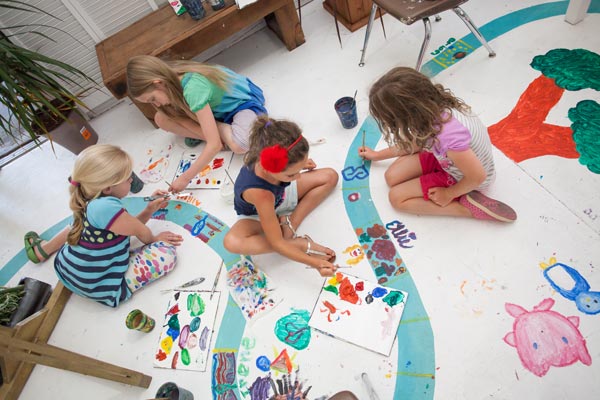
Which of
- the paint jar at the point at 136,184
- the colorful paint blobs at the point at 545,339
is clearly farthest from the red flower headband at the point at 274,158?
the paint jar at the point at 136,184

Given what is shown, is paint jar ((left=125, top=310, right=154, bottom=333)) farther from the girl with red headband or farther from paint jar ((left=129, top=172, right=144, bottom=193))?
paint jar ((left=129, top=172, right=144, bottom=193))

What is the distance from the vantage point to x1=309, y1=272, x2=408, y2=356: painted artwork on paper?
1416mm

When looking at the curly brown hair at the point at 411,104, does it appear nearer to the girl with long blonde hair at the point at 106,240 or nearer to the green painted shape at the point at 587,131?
the green painted shape at the point at 587,131

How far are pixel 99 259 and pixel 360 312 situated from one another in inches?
45.0

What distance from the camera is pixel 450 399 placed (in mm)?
1252

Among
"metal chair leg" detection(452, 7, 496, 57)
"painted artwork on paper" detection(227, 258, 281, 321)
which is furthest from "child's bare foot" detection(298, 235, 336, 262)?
"metal chair leg" detection(452, 7, 496, 57)

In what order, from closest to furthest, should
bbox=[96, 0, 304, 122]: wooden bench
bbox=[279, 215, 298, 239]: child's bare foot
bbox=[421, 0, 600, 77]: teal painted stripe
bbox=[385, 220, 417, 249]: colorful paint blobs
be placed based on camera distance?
1. bbox=[385, 220, 417, 249]: colorful paint blobs
2. bbox=[279, 215, 298, 239]: child's bare foot
3. bbox=[421, 0, 600, 77]: teal painted stripe
4. bbox=[96, 0, 304, 122]: wooden bench

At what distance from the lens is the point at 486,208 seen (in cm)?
152

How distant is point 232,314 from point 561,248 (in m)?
1.33

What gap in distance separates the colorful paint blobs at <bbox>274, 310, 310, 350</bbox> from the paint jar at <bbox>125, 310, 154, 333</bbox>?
0.56 metres

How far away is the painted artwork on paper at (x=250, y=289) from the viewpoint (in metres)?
1.59

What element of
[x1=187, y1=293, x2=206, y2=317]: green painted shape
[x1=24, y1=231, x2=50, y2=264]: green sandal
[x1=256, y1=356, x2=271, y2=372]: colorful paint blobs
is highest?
[x1=24, y1=231, x2=50, y2=264]: green sandal

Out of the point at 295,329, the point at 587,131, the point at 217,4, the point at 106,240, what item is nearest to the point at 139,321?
the point at 106,240

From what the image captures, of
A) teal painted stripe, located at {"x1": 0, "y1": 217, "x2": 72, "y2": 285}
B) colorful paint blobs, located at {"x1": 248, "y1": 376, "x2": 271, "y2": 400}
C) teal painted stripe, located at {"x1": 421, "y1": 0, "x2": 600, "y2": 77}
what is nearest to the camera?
colorful paint blobs, located at {"x1": 248, "y1": 376, "x2": 271, "y2": 400}
